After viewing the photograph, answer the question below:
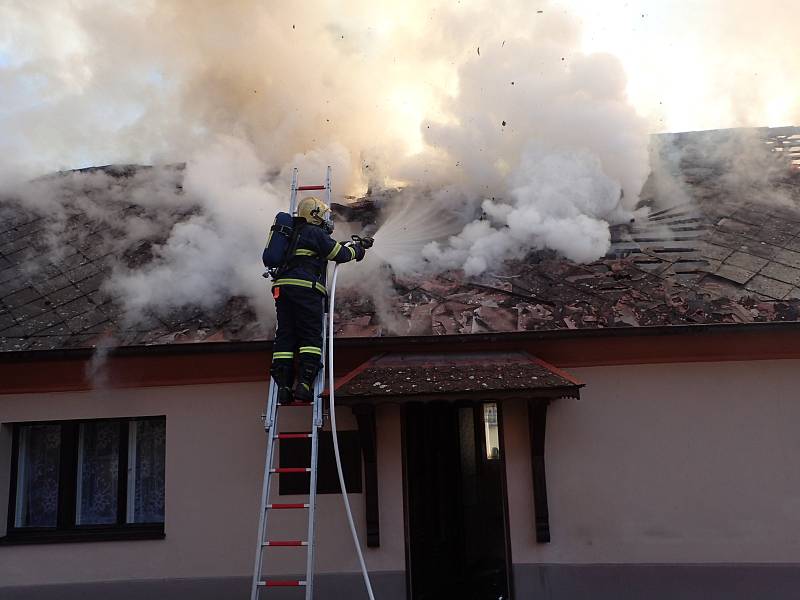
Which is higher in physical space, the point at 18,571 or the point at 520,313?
the point at 520,313

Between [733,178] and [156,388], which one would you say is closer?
[156,388]

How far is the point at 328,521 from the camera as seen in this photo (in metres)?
5.61

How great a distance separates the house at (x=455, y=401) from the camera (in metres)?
5.43

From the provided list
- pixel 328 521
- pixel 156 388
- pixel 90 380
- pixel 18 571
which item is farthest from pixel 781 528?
pixel 18 571

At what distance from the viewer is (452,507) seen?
8180mm

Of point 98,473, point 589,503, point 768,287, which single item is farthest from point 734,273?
point 98,473

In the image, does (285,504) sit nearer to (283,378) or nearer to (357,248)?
(283,378)

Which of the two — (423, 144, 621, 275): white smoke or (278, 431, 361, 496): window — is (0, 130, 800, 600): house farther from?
(423, 144, 621, 275): white smoke

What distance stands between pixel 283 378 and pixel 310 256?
994mm

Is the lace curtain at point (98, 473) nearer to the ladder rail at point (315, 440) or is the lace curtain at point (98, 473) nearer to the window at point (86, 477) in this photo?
the window at point (86, 477)

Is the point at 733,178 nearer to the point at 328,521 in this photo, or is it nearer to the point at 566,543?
the point at 566,543

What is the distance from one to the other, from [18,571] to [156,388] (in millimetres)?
1977

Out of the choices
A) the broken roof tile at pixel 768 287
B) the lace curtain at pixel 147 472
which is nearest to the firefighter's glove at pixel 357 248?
the lace curtain at pixel 147 472

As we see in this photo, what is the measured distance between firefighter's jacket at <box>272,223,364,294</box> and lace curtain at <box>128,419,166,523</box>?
84.9 inches
